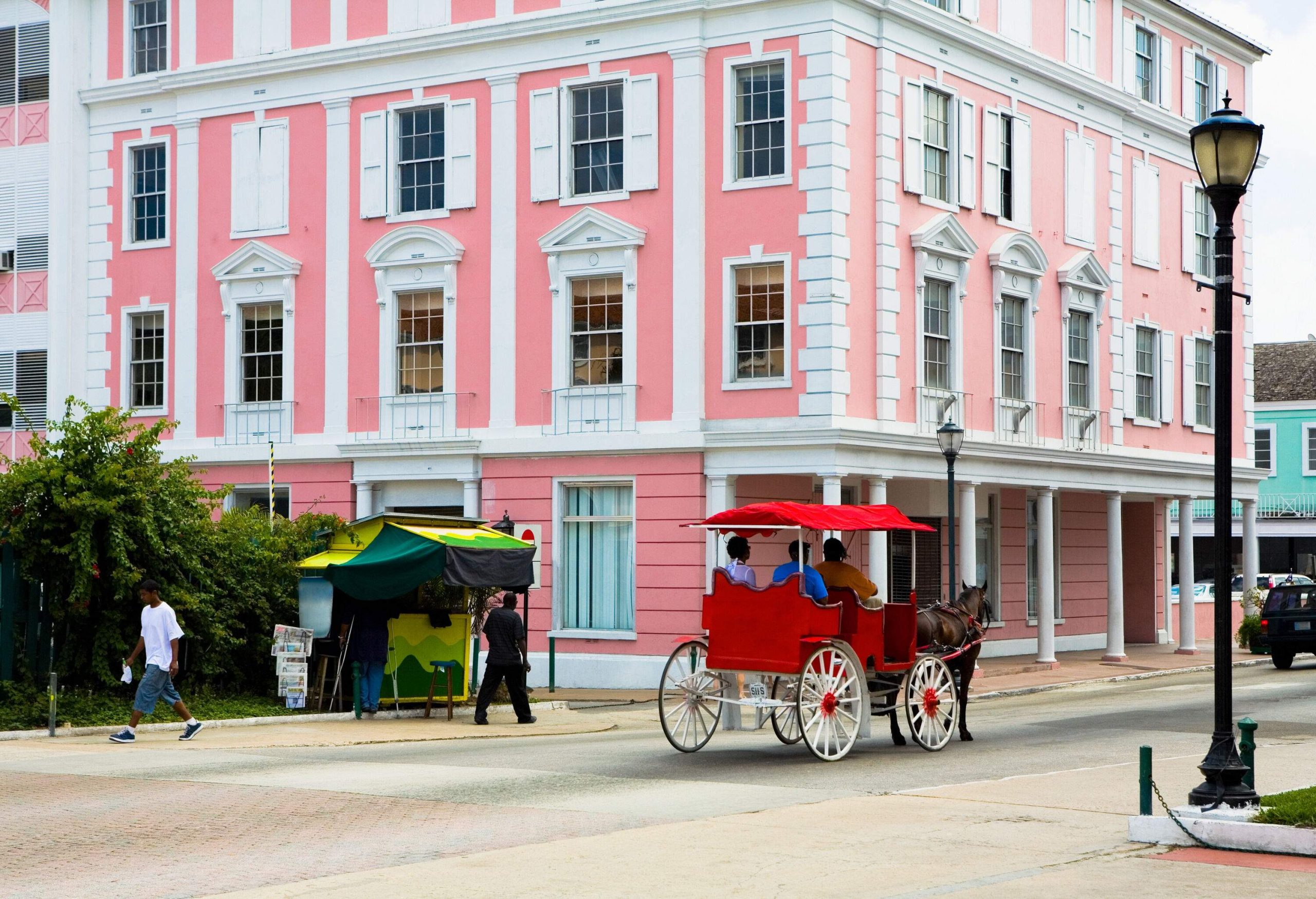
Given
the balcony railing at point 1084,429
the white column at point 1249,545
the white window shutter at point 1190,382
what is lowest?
the white column at point 1249,545

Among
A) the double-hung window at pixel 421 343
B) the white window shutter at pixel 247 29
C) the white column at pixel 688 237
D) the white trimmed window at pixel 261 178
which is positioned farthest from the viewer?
the white window shutter at pixel 247 29

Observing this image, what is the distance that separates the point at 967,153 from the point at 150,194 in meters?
16.3

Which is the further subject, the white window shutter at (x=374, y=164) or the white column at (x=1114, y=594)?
the white column at (x=1114, y=594)

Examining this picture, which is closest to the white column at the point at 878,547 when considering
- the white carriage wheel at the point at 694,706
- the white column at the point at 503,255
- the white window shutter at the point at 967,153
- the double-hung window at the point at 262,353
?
the white window shutter at the point at 967,153

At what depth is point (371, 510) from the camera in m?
32.9

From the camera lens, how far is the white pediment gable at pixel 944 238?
3052 centimetres

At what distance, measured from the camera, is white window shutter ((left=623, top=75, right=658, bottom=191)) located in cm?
2997

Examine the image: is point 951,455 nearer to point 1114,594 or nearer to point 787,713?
point 1114,594

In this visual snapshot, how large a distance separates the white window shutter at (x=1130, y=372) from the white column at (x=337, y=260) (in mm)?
16051

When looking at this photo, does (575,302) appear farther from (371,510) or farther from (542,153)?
(371,510)

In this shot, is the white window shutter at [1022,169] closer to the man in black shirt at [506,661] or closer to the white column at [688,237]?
the white column at [688,237]

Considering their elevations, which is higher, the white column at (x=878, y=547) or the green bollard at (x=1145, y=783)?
the white column at (x=878, y=547)

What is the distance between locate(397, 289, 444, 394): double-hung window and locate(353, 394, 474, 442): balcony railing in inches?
10.2

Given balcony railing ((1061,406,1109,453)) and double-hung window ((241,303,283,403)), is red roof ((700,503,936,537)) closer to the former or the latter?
balcony railing ((1061,406,1109,453))
